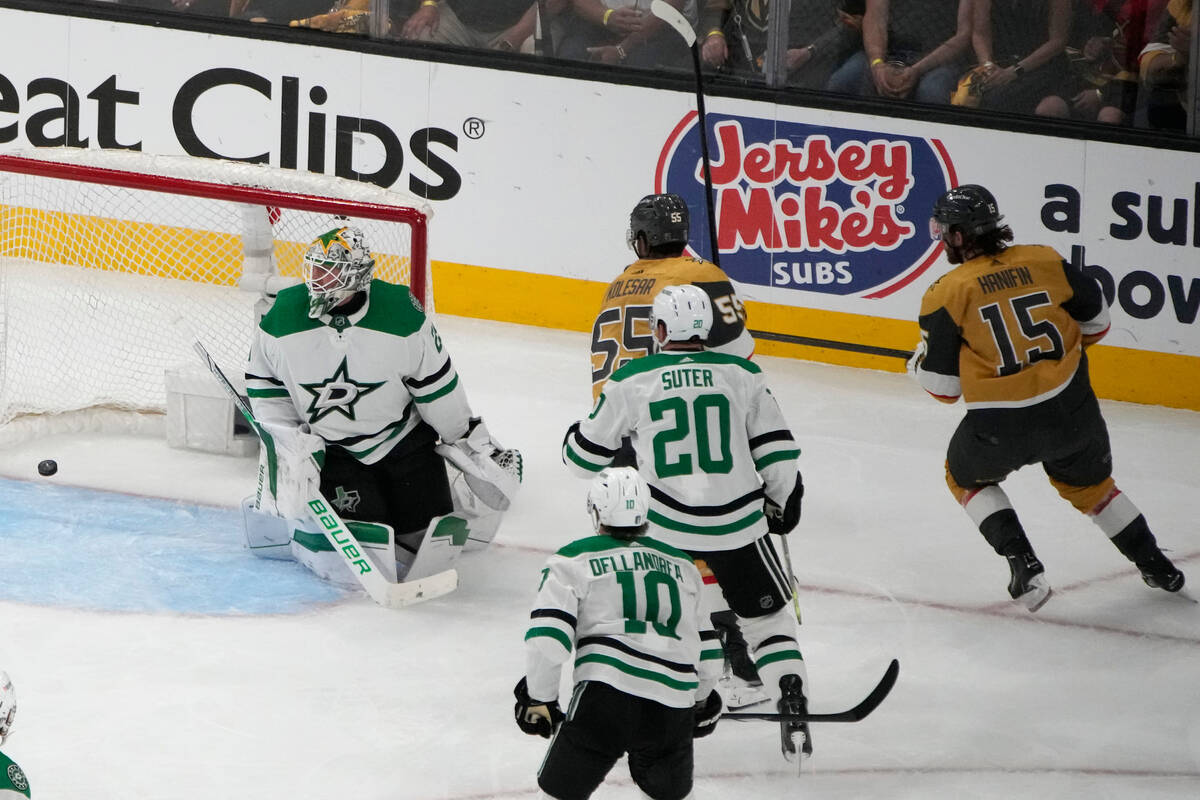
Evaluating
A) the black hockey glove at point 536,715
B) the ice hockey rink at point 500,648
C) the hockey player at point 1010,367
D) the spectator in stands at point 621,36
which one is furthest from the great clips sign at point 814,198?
the black hockey glove at point 536,715

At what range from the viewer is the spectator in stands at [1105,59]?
20.2 ft

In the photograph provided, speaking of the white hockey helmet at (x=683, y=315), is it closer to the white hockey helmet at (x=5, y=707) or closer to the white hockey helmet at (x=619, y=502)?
the white hockey helmet at (x=619, y=502)

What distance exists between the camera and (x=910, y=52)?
21.0ft

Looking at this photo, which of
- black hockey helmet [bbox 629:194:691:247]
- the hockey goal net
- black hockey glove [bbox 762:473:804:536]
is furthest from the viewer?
the hockey goal net

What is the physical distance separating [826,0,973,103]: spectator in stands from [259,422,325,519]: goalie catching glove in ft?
9.58

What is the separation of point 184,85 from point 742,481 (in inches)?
175

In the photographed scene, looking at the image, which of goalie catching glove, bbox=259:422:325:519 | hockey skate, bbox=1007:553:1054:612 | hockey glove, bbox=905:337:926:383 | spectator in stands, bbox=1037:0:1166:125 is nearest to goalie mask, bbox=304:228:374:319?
goalie catching glove, bbox=259:422:325:519

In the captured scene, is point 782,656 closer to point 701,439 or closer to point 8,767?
point 701,439

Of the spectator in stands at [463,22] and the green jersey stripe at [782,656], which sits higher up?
the spectator in stands at [463,22]

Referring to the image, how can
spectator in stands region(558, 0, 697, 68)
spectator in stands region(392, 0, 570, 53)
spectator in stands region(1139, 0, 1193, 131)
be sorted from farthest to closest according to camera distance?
1. spectator in stands region(392, 0, 570, 53)
2. spectator in stands region(558, 0, 697, 68)
3. spectator in stands region(1139, 0, 1193, 131)

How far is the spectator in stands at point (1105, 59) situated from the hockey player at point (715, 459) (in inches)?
125

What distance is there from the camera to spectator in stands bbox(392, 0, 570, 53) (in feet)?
22.6

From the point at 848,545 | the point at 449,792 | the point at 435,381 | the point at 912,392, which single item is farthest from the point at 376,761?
the point at 912,392

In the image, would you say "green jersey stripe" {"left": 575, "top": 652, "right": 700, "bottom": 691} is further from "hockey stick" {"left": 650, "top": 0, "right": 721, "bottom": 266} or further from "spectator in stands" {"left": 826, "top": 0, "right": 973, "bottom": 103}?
"spectator in stands" {"left": 826, "top": 0, "right": 973, "bottom": 103}
